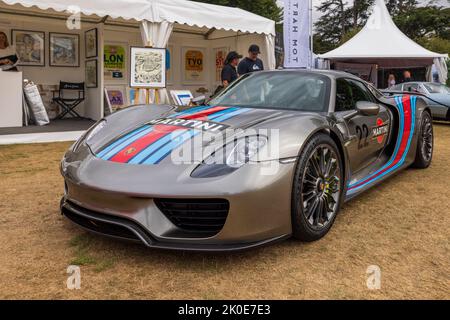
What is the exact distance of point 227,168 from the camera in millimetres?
2189

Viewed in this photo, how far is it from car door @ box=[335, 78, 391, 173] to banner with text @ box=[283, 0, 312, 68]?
6.29 m

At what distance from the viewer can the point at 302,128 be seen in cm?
253

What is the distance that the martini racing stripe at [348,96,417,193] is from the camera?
12.8 feet

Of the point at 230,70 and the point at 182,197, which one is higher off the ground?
the point at 230,70

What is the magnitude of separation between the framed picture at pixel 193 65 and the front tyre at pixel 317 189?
10.3 metres

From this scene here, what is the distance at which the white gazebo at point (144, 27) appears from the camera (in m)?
7.67

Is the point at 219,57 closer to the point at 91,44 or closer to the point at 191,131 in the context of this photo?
the point at 91,44

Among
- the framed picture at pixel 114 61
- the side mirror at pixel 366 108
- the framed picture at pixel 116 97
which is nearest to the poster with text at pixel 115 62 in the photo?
the framed picture at pixel 114 61

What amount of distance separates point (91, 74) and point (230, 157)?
8734 mm

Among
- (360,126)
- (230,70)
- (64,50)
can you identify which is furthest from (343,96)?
(64,50)

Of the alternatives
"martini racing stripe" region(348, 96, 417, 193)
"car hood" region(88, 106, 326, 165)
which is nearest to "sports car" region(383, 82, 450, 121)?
"martini racing stripe" region(348, 96, 417, 193)

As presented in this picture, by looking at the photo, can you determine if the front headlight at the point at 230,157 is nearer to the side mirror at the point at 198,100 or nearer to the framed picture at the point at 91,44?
the side mirror at the point at 198,100
